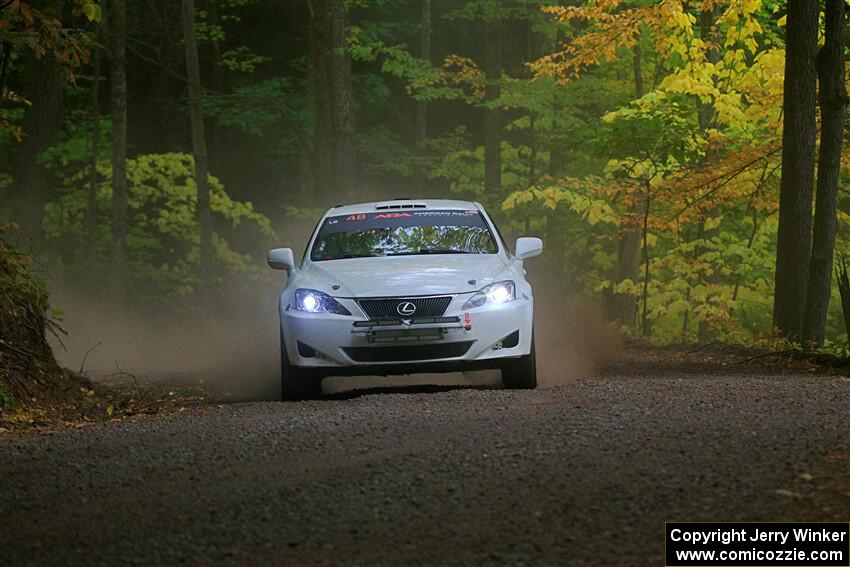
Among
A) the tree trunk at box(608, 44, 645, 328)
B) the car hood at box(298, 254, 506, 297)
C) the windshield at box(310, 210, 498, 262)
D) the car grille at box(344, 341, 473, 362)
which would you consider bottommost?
the tree trunk at box(608, 44, 645, 328)

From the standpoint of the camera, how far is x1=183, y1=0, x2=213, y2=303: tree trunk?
98.2ft

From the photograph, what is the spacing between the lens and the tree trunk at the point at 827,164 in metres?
15.0

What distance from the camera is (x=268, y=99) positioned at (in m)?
35.1

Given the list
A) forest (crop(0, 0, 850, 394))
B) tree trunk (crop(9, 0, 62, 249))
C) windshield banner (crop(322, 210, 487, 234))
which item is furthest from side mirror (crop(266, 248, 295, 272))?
tree trunk (crop(9, 0, 62, 249))

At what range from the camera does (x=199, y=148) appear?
30.2 metres

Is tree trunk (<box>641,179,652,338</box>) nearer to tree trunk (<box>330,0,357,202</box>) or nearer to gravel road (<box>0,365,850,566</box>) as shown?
tree trunk (<box>330,0,357,202</box>)

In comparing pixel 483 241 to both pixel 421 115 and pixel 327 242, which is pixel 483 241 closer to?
pixel 327 242

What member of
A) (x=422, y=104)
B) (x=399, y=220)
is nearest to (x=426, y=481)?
(x=399, y=220)

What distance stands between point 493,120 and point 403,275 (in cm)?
2493

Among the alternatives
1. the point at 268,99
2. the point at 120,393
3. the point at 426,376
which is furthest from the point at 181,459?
the point at 268,99

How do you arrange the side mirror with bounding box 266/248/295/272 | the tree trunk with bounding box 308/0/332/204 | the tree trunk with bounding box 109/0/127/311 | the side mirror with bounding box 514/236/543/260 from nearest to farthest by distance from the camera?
1. the side mirror with bounding box 266/248/295/272
2. the side mirror with bounding box 514/236/543/260
3. the tree trunk with bounding box 308/0/332/204
4. the tree trunk with bounding box 109/0/127/311

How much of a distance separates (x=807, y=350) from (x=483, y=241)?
513 centimetres

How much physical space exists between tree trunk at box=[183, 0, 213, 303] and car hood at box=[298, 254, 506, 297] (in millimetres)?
18978

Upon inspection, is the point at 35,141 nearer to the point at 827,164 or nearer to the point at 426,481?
the point at 827,164
